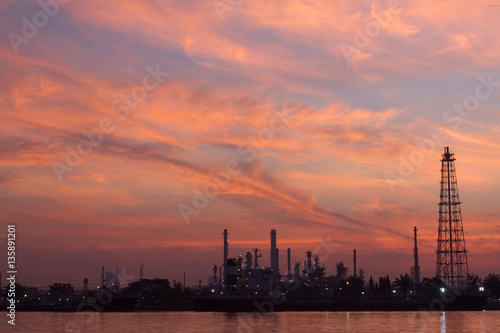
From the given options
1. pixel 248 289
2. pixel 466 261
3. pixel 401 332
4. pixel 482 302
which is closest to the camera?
pixel 401 332

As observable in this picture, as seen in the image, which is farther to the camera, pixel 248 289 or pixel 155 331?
pixel 248 289

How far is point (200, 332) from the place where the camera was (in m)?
95.1

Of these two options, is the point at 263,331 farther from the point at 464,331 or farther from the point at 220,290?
the point at 220,290

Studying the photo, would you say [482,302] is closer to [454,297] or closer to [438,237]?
[454,297]

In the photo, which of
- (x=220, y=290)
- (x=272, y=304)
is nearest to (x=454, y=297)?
(x=272, y=304)

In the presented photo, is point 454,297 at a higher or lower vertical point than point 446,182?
lower

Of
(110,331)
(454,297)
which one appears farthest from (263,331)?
(454,297)

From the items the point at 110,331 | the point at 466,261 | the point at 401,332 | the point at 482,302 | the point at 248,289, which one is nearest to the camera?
the point at 401,332

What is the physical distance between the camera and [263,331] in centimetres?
9688

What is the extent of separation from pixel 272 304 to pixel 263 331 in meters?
83.4

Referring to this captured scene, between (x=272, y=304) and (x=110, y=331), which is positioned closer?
(x=110, y=331)

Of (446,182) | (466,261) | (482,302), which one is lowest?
(482,302)

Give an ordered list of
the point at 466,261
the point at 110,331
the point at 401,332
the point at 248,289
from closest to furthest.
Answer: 1. the point at 401,332
2. the point at 110,331
3. the point at 466,261
4. the point at 248,289

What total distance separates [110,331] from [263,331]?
84.7ft
